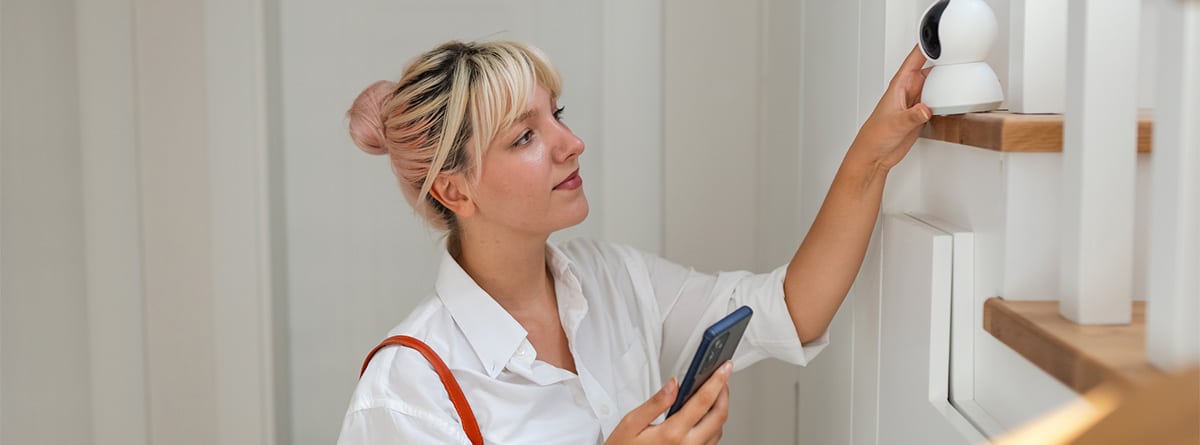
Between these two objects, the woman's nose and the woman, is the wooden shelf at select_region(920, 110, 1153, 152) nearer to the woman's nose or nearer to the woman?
the woman

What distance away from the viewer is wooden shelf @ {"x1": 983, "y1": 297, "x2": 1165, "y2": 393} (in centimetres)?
67

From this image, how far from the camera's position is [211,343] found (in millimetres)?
2092

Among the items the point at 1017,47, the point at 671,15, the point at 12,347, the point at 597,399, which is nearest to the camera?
the point at 1017,47

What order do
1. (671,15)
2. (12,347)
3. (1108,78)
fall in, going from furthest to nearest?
(671,15), (12,347), (1108,78)

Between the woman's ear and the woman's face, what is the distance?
0.02 m

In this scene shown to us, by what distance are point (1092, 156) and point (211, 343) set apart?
1717 millimetres

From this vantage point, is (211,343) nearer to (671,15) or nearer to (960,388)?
(671,15)

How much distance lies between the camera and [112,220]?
80.3 inches

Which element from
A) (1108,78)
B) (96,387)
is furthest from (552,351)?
(96,387)

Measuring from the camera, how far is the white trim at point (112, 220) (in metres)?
1.99

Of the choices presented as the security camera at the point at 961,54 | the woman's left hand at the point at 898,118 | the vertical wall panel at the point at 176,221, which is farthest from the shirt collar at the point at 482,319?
the vertical wall panel at the point at 176,221

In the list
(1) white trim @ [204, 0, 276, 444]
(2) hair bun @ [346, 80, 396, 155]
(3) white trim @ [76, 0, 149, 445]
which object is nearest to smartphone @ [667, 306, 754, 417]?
(2) hair bun @ [346, 80, 396, 155]

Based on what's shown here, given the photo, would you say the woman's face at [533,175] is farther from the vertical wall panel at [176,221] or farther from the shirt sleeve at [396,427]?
the vertical wall panel at [176,221]

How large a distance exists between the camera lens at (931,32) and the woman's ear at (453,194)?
2.11ft
